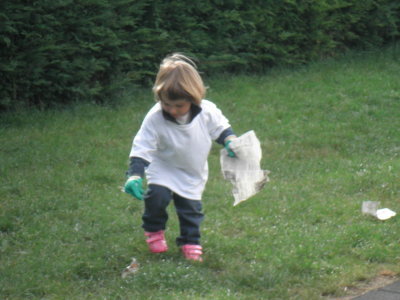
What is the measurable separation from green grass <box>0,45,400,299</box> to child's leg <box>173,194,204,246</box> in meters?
0.17

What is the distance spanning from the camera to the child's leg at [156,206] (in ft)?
18.4

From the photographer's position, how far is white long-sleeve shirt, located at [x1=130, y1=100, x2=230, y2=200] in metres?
5.49

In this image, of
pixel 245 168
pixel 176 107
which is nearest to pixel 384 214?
pixel 245 168

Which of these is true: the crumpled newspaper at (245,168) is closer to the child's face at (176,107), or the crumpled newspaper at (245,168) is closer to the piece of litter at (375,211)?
the child's face at (176,107)

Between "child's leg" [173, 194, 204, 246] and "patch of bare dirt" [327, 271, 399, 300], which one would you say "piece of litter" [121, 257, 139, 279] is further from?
"patch of bare dirt" [327, 271, 399, 300]

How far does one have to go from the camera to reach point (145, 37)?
35.8 feet

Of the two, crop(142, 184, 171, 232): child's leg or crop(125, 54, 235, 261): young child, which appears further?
crop(142, 184, 171, 232): child's leg

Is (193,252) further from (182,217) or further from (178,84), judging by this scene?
(178,84)

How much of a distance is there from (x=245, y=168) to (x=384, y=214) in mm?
1594

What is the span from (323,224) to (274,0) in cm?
668

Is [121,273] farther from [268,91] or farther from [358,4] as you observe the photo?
[358,4]

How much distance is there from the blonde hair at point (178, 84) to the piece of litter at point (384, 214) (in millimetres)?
2044

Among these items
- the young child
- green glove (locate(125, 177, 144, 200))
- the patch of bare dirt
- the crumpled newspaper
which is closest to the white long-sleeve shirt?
the young child

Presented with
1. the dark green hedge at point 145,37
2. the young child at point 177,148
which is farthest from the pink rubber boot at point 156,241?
the dark green hedge at point 145,37
